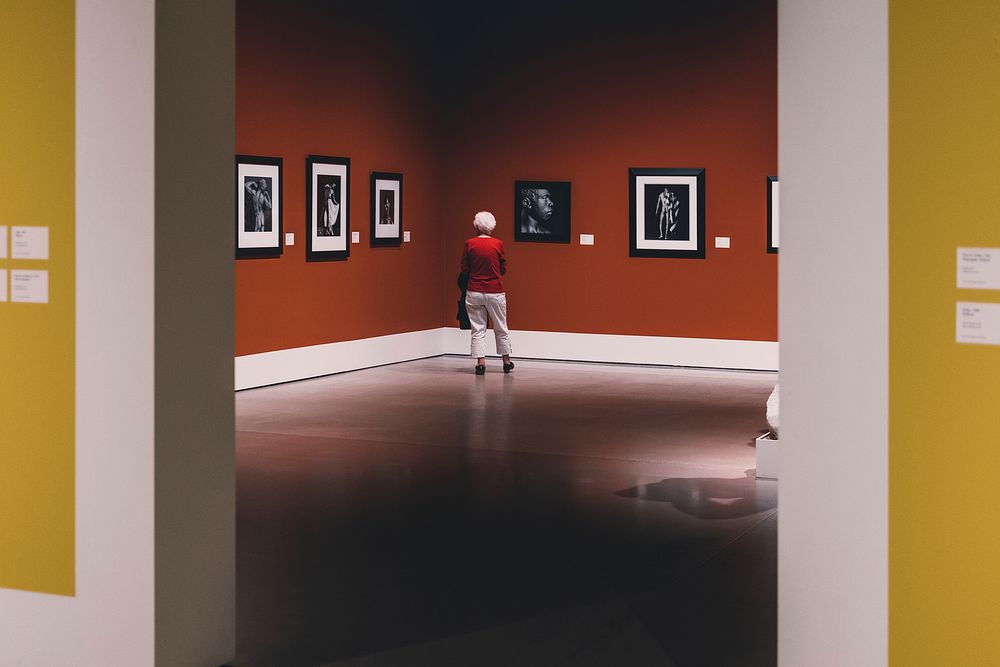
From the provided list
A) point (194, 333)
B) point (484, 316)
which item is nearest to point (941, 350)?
point (194, 333)

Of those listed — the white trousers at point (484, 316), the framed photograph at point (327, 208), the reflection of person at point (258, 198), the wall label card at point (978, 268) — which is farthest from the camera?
the white trousers at point (484, 316)

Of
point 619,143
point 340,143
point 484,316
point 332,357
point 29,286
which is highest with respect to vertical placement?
point 619,143

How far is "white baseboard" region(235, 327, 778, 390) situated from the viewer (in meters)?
17.1

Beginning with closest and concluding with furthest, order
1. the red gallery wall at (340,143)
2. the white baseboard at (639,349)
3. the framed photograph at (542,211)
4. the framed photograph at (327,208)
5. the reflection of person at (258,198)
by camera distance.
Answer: the reflection of person at (258,198) < the red gallery wall at (340,143) < the framed photograph at (327,208) < the white baseboard at (639,349) < the framed photograph at (542,211)

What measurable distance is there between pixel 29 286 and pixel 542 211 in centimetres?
1419

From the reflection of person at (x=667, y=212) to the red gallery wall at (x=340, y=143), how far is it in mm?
3593

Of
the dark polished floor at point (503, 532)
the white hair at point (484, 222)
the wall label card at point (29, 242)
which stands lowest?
the dark polished floor at point (503, 532)

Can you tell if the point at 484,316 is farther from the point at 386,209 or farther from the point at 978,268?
the point at 978,268

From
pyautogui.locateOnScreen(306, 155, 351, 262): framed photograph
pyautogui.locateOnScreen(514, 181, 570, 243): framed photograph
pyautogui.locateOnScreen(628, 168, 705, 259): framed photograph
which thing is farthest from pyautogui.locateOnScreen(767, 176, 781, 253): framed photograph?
pyautogui.locateOnScreen(306, 155, 351, 262): framed photograph

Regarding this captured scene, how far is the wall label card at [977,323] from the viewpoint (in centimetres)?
444

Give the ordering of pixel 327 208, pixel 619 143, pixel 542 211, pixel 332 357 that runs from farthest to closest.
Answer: pixel 542 211
pixel 619 143
pixel 332 357
pixel 327 208

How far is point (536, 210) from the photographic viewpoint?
1964 cm

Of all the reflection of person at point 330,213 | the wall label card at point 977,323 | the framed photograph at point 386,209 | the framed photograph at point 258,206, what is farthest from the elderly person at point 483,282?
the wall label card at point 977,323

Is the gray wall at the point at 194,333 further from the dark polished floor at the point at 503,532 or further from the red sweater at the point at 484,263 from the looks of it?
the red sweater at the point at 484,263
